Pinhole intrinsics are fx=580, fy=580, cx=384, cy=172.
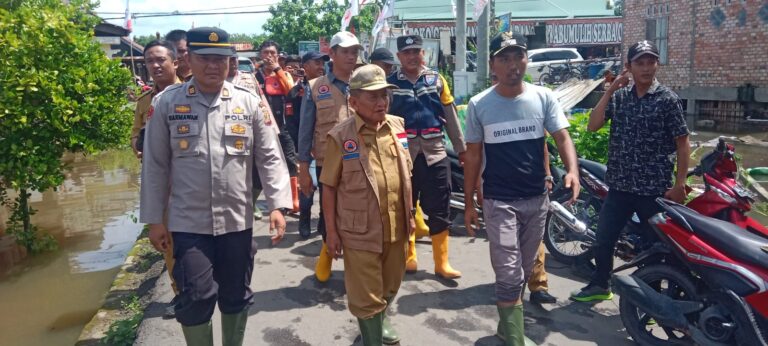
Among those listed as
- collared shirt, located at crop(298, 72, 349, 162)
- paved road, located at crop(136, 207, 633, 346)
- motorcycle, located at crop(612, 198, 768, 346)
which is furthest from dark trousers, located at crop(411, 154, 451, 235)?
motorcycle, located at crop(612, 198, 768, 346)

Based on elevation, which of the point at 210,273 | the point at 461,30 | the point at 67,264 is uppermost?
the point at 461,30

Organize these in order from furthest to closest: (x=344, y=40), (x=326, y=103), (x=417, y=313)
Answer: (x=326, y=103) → (x=344, y=40) → (x=417, y=313)

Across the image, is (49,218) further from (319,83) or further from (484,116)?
(484,116)

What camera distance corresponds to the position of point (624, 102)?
362 cm

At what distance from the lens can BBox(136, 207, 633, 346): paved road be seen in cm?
355

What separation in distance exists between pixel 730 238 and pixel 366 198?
1.87 meters

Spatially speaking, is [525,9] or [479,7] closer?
[479,7]

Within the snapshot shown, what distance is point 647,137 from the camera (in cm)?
352

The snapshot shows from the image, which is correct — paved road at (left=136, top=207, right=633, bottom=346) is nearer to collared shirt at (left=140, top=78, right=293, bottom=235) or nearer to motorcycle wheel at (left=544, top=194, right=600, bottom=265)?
motorcycle wheel at (left=544, top=194, right=600, bottom=265)

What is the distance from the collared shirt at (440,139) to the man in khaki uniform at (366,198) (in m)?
1.12

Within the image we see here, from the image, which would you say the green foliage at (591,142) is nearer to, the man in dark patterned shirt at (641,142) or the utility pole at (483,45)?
the man in dark patterned shirt at (641,142)

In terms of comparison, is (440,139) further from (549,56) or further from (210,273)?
(549,56)

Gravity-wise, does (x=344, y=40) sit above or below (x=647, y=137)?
above

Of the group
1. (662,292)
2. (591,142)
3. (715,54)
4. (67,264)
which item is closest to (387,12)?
(715,54)
